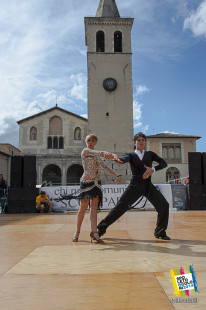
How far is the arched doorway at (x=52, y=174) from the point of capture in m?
34.1

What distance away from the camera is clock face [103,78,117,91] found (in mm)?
29203

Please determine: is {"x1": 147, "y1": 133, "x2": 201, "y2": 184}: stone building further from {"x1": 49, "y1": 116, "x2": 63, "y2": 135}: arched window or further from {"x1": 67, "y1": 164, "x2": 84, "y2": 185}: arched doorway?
{"x1": 49, "y1": 116, "x2": 63, "y2": 135}: arched window

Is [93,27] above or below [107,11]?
below

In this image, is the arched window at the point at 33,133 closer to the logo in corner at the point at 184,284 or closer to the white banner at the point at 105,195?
the white banner at the point at 105,195

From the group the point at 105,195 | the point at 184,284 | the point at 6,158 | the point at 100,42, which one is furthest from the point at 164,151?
the point at 184,284

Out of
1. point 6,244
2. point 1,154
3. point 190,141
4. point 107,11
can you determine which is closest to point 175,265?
point 6,244

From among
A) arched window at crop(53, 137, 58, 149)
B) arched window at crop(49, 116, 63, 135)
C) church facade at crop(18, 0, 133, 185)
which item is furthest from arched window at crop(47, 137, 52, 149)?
church facade at crop(18, 0, 133, 185)

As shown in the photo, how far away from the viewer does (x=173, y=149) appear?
36.9 metres

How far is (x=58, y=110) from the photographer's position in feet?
119

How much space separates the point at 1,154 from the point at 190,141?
24502 millimetres

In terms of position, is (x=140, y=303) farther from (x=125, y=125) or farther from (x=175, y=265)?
(x=125, y=125)

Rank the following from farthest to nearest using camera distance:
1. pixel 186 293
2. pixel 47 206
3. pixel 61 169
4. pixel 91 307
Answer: pixel 61 169
pixel 47 206
pixel 186 293
pixel 91 307

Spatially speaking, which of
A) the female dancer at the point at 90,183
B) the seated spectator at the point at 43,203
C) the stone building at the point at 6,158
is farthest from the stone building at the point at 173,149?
the female dancer at the point at 90,183

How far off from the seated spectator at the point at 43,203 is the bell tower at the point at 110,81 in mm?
18243
